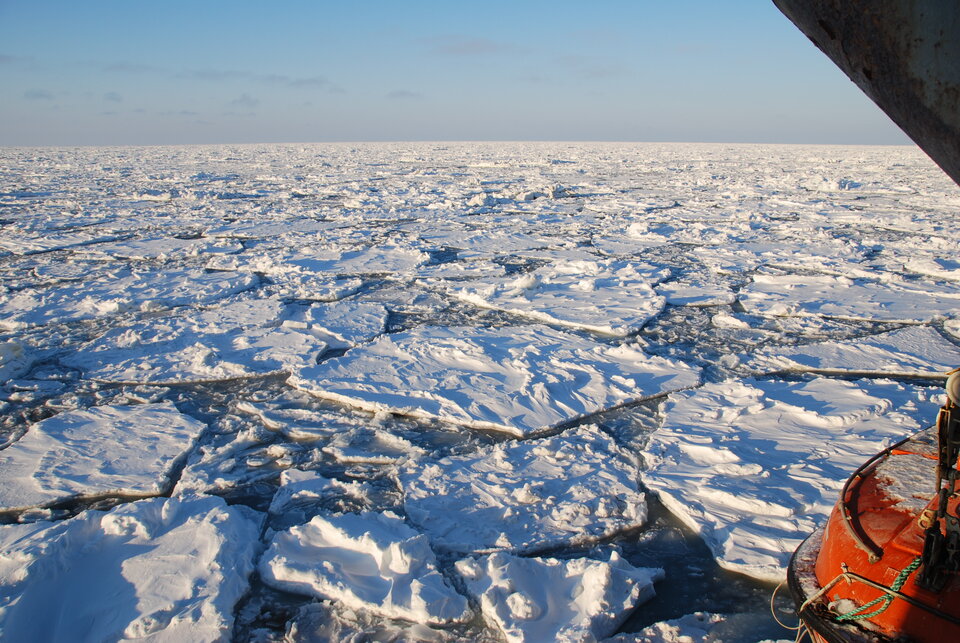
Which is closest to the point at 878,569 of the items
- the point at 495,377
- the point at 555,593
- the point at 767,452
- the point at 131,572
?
the point at 555,593

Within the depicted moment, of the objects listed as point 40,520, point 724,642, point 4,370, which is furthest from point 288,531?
point 4,370

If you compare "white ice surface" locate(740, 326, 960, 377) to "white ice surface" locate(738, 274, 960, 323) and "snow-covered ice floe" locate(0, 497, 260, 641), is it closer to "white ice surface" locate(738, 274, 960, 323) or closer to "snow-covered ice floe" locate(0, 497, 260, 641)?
"white ice surface" locate(738, 274, 960, 323)

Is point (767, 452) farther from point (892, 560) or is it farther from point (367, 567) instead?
point (367, 567)

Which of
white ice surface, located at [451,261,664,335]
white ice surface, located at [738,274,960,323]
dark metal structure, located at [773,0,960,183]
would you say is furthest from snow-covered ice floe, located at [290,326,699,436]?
dark metal structure, located at [773,0,960,183]

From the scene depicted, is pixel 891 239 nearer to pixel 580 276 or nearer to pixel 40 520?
pixel 580 276

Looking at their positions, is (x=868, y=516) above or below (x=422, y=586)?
above

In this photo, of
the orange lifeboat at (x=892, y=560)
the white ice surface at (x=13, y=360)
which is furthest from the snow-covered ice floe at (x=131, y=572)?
the white ice surface at (x=13, y=360)
